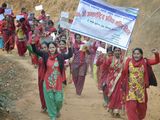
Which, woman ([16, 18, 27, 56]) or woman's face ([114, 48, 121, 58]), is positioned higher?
woman's face ([114, 48, 121, 58])

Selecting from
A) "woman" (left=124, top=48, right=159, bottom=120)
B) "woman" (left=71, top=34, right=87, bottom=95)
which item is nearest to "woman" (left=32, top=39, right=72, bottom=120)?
"woman" (left=124, top=48, right=159, bottom=120)

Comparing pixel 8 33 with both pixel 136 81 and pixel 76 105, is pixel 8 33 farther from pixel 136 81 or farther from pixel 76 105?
pixel 136 81

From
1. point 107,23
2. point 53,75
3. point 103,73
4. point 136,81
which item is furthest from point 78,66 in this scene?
point 136,81

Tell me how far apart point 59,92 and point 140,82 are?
1.57m

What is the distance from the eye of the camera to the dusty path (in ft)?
33.3

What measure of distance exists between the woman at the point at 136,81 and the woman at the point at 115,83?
1526 mm

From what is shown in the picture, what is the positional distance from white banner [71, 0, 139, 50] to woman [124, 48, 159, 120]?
114cm

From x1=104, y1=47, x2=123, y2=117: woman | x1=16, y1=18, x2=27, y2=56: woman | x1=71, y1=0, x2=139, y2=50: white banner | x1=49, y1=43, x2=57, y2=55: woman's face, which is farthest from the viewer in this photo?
x1=16, y1=18, x2=27, y2=56: woman

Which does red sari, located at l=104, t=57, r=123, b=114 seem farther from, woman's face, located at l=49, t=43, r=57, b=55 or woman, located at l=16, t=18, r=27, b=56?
woman, located at l=16, t=18, r=27, b=56

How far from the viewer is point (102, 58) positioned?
11344 mm

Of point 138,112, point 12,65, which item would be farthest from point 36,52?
point 12,65

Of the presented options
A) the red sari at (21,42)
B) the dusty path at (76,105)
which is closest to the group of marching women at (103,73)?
the dusty path at (76,105)

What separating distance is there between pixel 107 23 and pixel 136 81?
1.68 meters

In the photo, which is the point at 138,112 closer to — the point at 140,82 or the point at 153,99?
the point at 140,82
